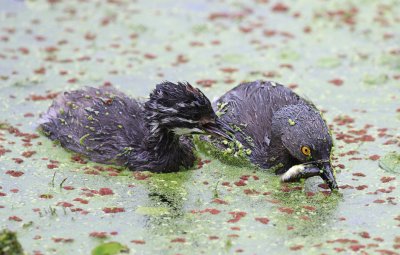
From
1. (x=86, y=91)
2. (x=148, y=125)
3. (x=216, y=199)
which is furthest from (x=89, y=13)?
(x=216, y=199)

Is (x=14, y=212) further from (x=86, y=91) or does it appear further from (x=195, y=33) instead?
(x=195, y=33)

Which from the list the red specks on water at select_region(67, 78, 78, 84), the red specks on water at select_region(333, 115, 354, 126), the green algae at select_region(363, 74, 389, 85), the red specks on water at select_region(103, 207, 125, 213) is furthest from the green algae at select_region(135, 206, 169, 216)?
the green algae at select_region(363, 74, 389, 85)

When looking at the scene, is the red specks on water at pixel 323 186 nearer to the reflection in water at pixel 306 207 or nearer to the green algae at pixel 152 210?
the reflection in water at pixel 306 207

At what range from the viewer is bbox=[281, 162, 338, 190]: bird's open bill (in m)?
10.4

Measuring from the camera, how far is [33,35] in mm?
15211

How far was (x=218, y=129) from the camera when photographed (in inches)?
425

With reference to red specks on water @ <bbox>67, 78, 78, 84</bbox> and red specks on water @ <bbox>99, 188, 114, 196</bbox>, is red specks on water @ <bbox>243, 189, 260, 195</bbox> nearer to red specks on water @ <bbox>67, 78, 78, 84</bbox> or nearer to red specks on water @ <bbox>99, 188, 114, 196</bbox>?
red specks on water @ <bbox>99, 188, 114, 196</bbox>

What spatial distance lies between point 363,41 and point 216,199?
5943 millimetres

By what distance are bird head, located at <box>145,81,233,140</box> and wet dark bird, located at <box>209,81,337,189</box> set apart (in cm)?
53

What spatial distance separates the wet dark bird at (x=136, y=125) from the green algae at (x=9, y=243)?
8.80 feet

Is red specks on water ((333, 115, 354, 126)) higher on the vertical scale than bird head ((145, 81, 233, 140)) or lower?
lower

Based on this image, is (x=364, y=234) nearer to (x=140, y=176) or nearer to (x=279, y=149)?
(x=279, y=149)

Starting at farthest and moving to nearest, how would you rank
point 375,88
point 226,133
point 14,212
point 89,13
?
point 89,13 → point 375,88 → point 226,133 → point 14,212

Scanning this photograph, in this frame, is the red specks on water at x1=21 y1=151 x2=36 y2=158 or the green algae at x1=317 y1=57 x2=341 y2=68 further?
the green algae at x1=317 y1=57 x2=341 y2=68
